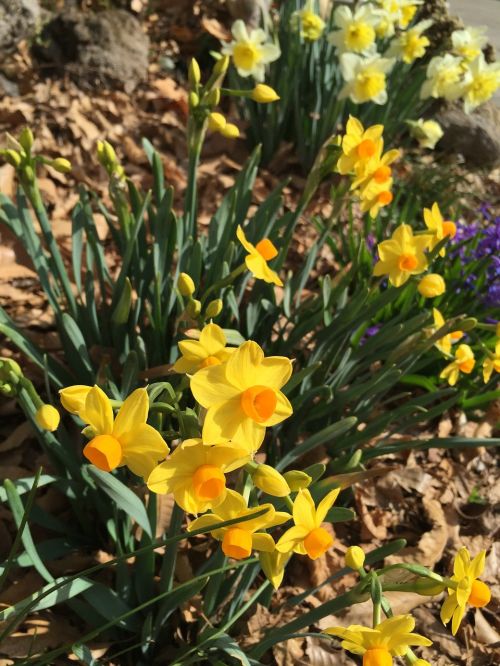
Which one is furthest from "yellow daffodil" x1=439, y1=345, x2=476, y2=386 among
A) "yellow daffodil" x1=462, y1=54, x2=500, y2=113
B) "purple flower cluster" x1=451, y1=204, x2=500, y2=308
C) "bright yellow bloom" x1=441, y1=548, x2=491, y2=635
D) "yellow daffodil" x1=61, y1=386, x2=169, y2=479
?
"yellow daffodil" x1=462, y1=54, x2=500, y2=113

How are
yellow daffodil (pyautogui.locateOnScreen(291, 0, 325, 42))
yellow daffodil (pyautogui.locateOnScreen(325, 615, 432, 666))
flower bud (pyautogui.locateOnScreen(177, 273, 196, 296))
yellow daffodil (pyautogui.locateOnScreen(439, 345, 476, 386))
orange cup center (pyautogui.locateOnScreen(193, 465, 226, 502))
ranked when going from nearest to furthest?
orange cup center (pyautogui.locateOnScreen(193, 465, 226, 502)), yellow daffodil (pyautogui.locateOnScreen(325, 615, 432, 666)), flower bud (pyautogui.locateOnScreen(177, 273, 196, 296)), yellow daffodil (pyautogui.locateOnScreen(439, 345, 476, 386)), yellow daffodil (pyautogui.locateOnScreen(291, 0, 325, 42))

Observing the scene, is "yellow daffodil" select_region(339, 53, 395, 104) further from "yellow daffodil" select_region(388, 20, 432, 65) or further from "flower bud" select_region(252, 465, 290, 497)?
"flower bud" select_region(252, 465, 290, 497)

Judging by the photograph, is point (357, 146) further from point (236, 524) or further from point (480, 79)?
point (480, 79)

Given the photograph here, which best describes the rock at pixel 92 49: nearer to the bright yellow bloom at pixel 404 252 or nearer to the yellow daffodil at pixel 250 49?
the yellow daffodil at pixel 250 49

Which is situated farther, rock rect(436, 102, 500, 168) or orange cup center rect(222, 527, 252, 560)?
rock rect(436, 102, 500, 168)

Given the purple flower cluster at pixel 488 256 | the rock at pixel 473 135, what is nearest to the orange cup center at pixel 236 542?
the purple flower cluster at pixel 488 256

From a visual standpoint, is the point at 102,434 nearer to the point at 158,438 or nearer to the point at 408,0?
the point at 158,438

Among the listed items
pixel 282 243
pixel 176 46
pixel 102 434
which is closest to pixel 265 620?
pixel 102 434
